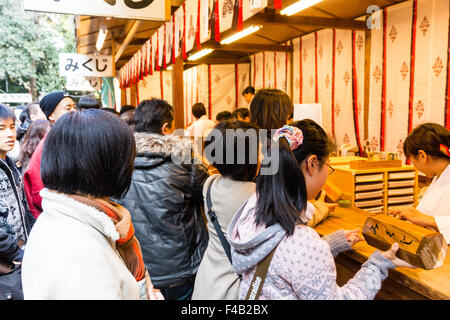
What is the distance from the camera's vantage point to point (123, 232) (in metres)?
1.12

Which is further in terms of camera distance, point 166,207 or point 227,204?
point 166,207

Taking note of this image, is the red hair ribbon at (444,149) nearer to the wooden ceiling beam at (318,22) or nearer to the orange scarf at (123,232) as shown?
the orange scarf at (123,232)

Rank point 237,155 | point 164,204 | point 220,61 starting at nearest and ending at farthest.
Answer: point 237,155 → point 164,204 → point 220,61

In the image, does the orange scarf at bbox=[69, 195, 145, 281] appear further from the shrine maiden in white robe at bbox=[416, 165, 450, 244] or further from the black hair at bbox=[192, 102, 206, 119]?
the black hair at bbox=[192, 102, 206, 119]

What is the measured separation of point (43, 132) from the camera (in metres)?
3.20

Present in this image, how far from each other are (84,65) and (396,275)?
8432 millimetres

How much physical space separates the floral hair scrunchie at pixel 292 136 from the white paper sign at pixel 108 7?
2629 millimetres

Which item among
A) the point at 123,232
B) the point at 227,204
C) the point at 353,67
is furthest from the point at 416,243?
the point at 353,67

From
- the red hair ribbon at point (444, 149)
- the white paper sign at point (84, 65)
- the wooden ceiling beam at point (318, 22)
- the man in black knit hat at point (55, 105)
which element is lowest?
the red hair ribbon at point (444, 149)

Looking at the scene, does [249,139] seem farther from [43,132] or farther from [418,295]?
[43,132]

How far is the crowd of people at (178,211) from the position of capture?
0.96 metres

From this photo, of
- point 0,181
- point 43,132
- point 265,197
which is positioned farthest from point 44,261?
point 43,132

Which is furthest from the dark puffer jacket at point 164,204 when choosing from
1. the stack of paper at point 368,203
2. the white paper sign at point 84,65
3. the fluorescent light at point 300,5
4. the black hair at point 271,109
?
the white paper sign at point 84,65

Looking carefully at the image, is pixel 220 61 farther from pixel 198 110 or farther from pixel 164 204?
pixel 164 204
